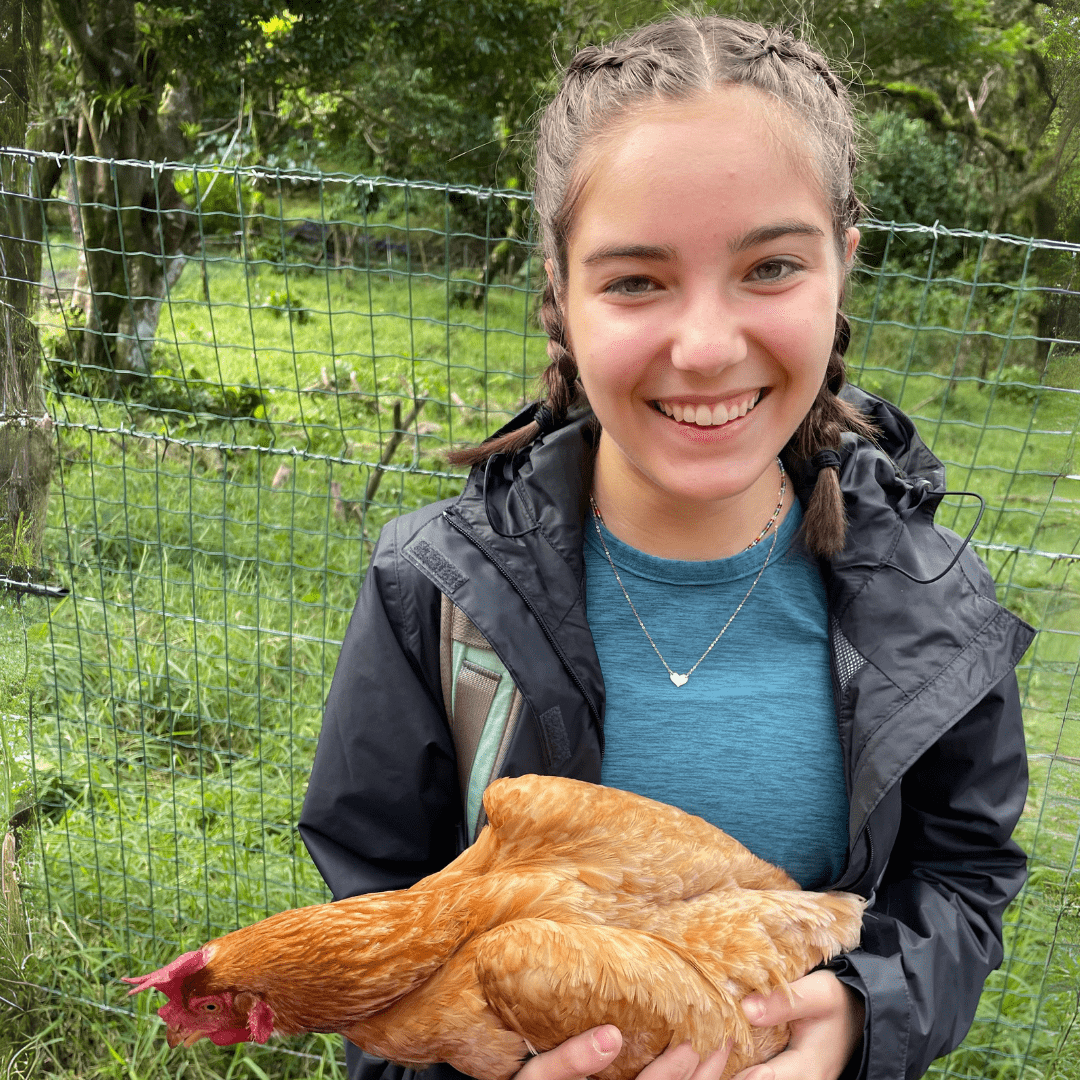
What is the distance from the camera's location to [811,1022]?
141cm

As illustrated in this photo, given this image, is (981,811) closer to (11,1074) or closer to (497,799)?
(497,799)

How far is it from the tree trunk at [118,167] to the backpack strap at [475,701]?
501 cm

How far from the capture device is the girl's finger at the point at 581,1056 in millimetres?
1230

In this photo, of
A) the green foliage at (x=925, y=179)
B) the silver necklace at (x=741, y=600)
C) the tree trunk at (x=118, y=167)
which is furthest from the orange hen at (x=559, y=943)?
the green foliage at (x=925, y=179)

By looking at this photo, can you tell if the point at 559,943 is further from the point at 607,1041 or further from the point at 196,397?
the point at 196,397

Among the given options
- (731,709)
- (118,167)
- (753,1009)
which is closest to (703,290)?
(731,709)

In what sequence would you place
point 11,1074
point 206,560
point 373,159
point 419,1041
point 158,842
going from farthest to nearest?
1. point 373,159
2. point 206,560
3. point 158,842
4. point 11,1074
5. point 419,1041

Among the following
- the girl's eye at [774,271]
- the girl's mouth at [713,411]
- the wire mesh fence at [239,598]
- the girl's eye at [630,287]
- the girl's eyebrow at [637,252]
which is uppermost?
the girl's eyebrow at [637,252]

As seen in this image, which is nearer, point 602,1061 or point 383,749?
point 602,1061

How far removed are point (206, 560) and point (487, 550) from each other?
12.0 feet

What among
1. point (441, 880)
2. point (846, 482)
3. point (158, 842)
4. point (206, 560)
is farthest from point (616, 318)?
point (206, 560)

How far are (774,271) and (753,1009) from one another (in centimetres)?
109

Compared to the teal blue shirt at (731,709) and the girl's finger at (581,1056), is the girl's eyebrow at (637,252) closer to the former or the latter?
the teal blue shirt at (731,709)

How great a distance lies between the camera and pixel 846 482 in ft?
5.71
